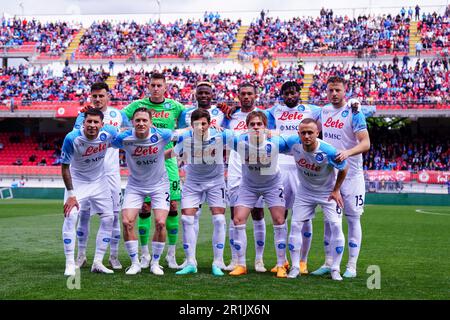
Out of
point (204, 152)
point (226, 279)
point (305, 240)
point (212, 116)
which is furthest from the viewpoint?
point (212, 116)

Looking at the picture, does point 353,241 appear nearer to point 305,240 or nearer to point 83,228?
point 305,240

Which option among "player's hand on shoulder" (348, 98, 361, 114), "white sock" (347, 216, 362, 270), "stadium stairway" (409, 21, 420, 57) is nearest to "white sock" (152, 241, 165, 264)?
"white sock" (347, 216, 362, 270)

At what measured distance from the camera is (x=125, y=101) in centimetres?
4050

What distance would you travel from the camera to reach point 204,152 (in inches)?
330

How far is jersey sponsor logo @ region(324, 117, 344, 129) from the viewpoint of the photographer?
27.8ft

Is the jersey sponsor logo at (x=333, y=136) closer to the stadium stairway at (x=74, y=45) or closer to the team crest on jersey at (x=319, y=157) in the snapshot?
the team crest on jersey at (x=319, y=157)

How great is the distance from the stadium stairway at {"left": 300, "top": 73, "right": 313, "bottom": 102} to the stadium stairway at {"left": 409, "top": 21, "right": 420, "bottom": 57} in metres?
7.00

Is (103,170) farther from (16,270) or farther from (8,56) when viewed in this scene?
(8,56)

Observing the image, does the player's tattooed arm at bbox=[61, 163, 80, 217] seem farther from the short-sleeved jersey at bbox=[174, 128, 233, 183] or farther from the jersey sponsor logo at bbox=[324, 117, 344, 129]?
the jersey sponsor logo at bbox=[324, 117, 344, 129]

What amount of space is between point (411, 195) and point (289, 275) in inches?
987

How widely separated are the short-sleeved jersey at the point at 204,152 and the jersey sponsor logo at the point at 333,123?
136 cm

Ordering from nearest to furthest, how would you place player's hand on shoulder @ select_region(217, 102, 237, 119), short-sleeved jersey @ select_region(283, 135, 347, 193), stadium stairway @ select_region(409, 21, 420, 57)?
short-sleeved jersey @ select_region(283, 135, 347, 193) < player's hand on shoulder @ select_region(217, 102, 237, 119) < stadium stairway @ select_region(409, 21, 420, 57)

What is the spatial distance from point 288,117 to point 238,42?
3945 centimetres

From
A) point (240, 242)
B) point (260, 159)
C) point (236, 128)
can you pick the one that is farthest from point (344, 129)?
point (240, 242)
